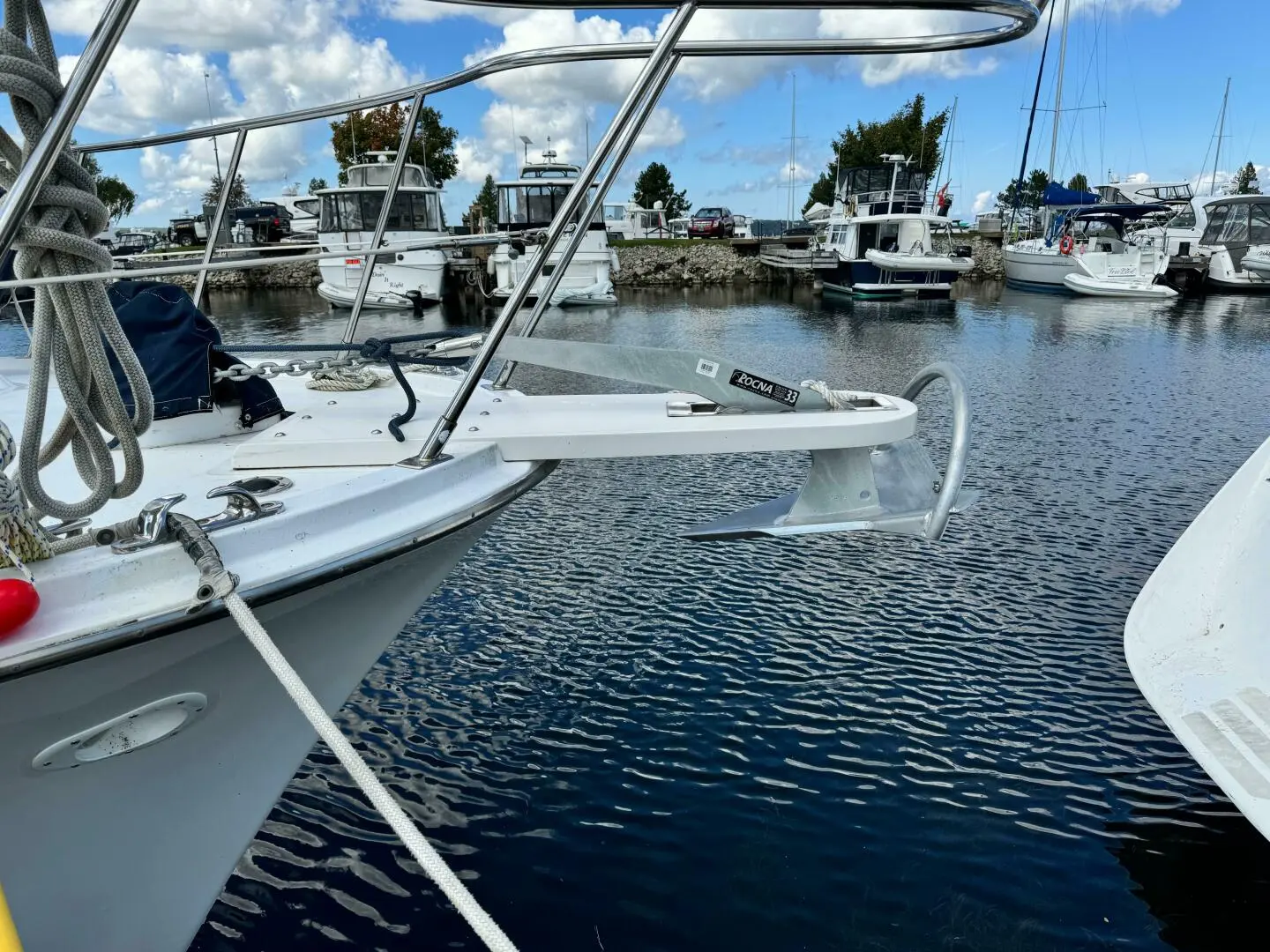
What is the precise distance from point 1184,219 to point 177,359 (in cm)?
4068

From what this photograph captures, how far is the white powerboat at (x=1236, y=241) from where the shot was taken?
30.0 m

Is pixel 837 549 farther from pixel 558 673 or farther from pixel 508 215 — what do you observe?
pixel 508 215

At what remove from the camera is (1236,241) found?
31953 mm

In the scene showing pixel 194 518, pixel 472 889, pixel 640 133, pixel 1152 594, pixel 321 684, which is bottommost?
pixel 472 889

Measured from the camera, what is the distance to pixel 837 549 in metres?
6.59

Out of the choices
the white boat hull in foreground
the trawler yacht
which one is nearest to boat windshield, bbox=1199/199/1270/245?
the trawler yacht

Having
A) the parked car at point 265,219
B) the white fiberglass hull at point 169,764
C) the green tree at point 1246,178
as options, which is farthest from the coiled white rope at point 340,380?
the green tree at point 1246,178

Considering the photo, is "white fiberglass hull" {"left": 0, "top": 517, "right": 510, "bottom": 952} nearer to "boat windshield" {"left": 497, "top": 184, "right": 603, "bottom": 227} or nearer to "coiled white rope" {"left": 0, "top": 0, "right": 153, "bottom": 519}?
"coiled white rope" {"left": 0, "top": 0, "right": 153, "bottom": 519}

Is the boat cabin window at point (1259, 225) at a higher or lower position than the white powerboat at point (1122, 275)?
higher

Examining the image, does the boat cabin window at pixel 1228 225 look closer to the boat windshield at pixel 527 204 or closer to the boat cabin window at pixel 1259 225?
the boat cabin window at pixel 1259 225

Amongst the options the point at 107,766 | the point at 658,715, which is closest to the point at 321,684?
the point at 107,766

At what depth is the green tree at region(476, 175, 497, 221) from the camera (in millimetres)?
38237

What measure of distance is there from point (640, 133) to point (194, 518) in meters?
1.65

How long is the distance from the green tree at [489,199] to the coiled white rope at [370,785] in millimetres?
35579
